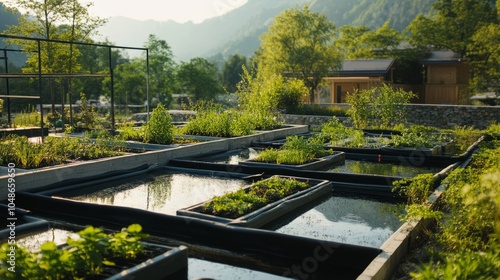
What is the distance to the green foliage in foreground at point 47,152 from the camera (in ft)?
28.9

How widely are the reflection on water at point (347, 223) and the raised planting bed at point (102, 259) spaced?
2063 mm

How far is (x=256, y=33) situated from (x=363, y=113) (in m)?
153

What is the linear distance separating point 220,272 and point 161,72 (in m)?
46.7

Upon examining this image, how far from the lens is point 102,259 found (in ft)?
14.3

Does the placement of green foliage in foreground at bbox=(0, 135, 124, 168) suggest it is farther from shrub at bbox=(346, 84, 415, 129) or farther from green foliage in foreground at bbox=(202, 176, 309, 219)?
shrub at bbox=(346, 84, 415, 129)

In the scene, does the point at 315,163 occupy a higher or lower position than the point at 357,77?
lower

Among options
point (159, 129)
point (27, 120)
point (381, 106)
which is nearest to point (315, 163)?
point (159, 129)

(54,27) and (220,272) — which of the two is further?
(54,27)

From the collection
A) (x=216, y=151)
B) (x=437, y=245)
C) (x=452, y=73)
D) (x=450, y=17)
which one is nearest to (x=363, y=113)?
(x=216, y=151)

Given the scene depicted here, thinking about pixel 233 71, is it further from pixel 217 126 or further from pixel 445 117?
pixel 217 126

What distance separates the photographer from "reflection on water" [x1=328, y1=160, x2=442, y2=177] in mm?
10482

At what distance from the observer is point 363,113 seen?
1716 cm

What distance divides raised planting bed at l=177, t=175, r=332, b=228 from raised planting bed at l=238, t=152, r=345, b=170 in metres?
1.28

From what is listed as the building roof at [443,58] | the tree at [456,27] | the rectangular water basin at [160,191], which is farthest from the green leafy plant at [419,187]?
the tree at [456,27]
